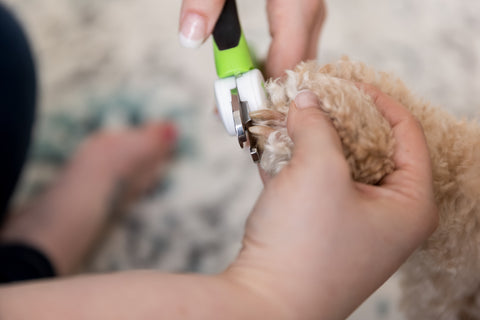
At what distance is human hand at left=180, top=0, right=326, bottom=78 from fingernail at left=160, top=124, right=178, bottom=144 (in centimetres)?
39

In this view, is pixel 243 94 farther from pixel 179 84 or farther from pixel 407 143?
pixel 179 84

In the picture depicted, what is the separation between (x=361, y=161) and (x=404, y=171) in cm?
4

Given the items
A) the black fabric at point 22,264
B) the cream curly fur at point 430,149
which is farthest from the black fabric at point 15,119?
the cream curly fur at point 430,149

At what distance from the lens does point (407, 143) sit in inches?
16.6

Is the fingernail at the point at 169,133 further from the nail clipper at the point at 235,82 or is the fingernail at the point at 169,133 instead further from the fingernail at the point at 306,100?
the fingernail at the point at 306,100

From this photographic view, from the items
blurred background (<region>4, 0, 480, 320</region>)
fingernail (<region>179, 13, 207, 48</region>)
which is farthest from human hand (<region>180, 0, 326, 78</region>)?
blurred background (<region>4, 0, 480, 320</region>)

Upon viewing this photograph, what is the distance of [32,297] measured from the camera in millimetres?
361

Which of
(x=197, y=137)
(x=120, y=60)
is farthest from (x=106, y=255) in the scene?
(x=120, y=60)

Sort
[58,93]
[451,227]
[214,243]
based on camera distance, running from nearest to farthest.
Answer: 1. [451,227]
2. [214,243]
3. [58,93]

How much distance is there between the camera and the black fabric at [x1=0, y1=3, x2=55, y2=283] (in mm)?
735

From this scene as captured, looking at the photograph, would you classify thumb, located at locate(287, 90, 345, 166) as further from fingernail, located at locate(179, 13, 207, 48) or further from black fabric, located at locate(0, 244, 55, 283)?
black fabric, located at locate(0, 244, 55, 283)

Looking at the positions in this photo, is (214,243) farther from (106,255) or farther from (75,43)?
(75,43)

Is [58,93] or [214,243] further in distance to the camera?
[58,93]

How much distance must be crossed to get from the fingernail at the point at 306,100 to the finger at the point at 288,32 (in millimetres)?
172
